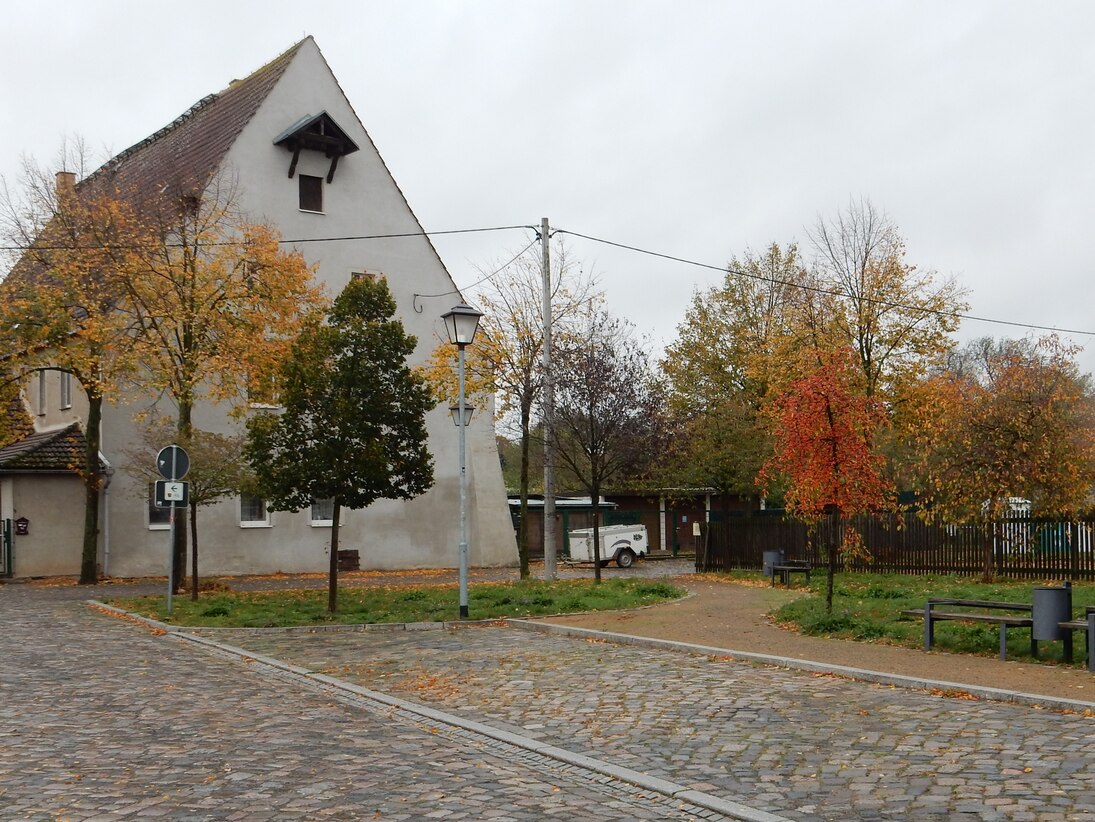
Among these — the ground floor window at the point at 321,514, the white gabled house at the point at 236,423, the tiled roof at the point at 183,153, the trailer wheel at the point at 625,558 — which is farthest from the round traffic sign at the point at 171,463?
the trailer wheel at the point at 625,558

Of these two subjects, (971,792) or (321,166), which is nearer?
(971,792)

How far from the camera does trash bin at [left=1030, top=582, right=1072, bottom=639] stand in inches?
492

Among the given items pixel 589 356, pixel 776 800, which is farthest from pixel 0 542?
pixel 776 800

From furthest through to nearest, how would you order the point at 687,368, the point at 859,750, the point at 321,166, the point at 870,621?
the point at 687,368 → the point at 321,166 → the point at 870,621 → the point at 859,750

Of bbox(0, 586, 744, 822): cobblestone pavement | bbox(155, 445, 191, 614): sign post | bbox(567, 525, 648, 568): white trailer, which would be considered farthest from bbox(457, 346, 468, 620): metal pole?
bbox(567, 525, 648, 568): white trailer

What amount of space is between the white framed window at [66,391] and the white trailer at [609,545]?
58.1 feet

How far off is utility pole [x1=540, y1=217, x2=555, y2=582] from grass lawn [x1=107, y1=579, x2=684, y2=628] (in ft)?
7.70

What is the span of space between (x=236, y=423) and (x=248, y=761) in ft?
83.8

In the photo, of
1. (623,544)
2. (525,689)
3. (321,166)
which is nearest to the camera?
(525,689)

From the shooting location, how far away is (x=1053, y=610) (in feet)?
41.3

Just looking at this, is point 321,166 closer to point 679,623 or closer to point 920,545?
point 920,545

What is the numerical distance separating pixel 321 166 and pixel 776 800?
3256cm

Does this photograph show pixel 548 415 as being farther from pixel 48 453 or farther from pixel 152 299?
pixel 48 453

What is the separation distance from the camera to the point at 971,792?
23.9 ft
